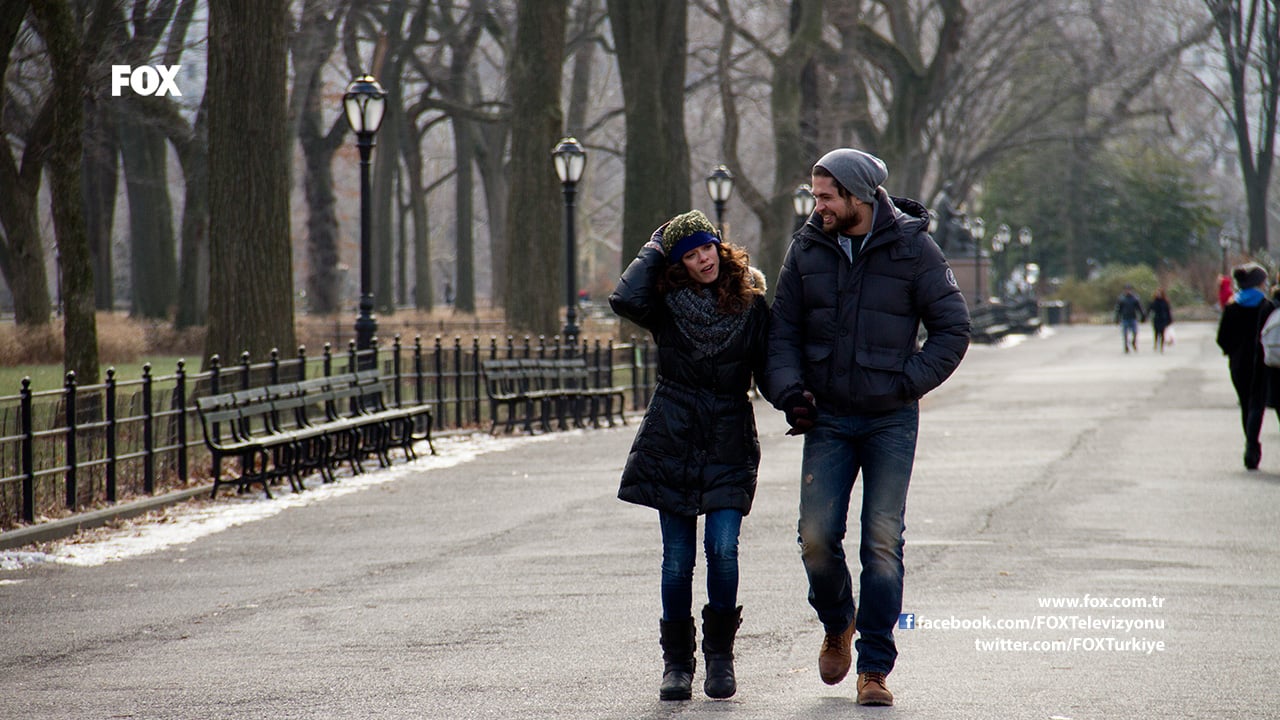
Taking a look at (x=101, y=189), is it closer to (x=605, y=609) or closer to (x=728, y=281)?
(x=605, y=609)

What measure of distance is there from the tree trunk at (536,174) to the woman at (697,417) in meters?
20.7

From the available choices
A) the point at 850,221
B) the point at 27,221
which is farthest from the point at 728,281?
the point at 27,221

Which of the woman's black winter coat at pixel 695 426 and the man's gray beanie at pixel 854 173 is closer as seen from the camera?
the man's gray beanie at pixel 854 173

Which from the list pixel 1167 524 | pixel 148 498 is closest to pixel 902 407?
pixel 1167 524

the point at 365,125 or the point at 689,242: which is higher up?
the point at 365,125

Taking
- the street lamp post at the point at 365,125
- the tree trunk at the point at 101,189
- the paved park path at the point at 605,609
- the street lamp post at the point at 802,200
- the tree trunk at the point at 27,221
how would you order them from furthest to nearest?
the street lamp post at the point at 802,200, the tree trunk at the point at 101,189, the tree trunk at the point at 27,221, the street lamp post at the point at 365,125, the paved park path at the point at 605,609

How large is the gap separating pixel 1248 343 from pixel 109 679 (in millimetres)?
10903

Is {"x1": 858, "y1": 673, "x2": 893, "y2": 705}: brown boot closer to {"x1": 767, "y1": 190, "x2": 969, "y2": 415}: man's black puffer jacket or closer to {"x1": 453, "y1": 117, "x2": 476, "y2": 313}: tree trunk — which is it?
{"x1": 767, "y1": 190, "x2": 969, "y2": 415}: man's black puffer jacket

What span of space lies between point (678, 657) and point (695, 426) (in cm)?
84

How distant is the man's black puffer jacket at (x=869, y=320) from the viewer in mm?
5836

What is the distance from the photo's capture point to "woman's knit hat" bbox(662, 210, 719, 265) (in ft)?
19.8

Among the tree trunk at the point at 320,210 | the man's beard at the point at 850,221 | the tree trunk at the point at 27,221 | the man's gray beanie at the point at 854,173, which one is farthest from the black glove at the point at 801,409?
the tree trunk at the point at 320,210

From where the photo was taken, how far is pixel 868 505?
598 cm

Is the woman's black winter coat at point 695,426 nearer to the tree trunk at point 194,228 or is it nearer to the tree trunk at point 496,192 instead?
the tree trunk at point 194,228
